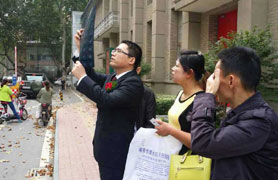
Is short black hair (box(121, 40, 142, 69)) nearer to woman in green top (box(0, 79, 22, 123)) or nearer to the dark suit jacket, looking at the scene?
the dark suit jacket

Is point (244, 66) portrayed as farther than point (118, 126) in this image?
No

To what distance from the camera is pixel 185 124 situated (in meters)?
2.02

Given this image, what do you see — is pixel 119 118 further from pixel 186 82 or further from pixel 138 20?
pixel 138 20

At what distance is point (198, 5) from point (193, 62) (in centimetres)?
736

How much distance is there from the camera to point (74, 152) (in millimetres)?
6586

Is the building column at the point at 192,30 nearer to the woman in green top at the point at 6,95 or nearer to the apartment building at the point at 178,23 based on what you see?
the apartment building at the point at 178,23

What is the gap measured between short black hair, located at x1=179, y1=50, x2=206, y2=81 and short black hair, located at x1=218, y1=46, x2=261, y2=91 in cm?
72

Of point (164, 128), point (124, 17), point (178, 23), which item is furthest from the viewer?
point (124, 17)

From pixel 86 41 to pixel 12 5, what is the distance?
36910 millimetres

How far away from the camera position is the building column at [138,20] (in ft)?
50.6

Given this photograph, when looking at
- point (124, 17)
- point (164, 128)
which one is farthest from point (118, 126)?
point (124, 17)

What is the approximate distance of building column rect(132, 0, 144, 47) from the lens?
15.4 m

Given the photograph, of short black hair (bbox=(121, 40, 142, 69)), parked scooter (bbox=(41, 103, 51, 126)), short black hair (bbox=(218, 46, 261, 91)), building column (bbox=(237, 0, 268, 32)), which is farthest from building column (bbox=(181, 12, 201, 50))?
short black hair (bbox=(218, 46, 261, 91))

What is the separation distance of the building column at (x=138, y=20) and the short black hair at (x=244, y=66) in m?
14.3
